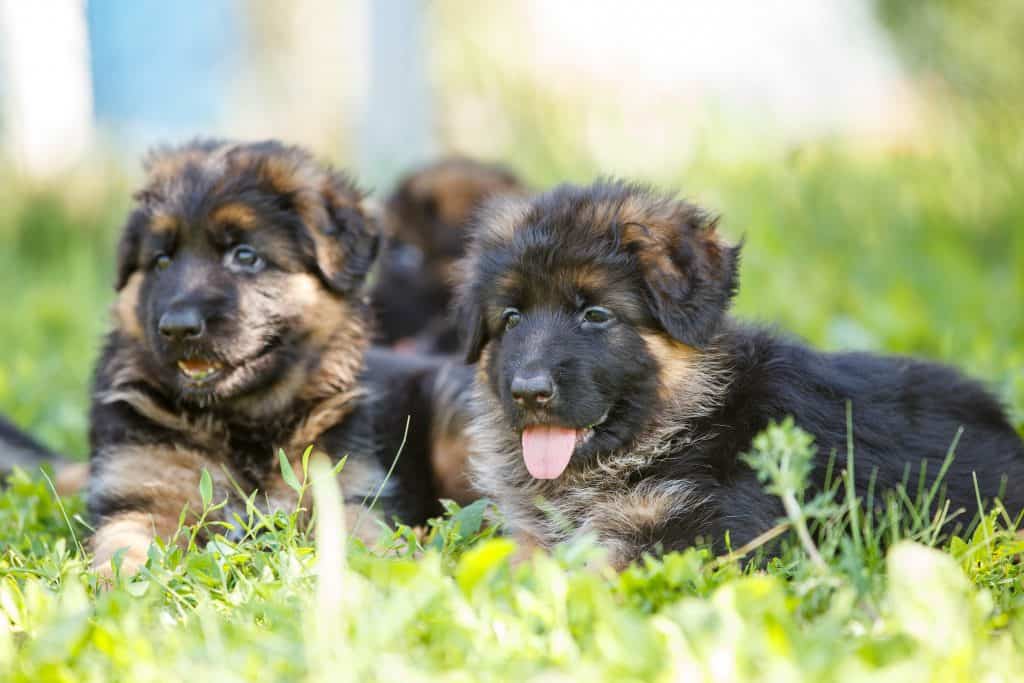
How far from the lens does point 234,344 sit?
13.4ft

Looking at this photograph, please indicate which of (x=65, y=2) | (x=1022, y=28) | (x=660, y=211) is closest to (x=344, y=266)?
(x=660, y=211)

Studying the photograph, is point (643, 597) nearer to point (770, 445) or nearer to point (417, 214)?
point (770, 445)

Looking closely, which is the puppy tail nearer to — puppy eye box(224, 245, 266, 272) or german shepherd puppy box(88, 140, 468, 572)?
german shepherd puppy box(88, 140, 468, 572)

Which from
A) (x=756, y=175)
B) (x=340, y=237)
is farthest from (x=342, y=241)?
(x=756, y=175)

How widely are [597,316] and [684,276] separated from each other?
28 centimetres

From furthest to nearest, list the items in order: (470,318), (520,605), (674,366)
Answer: (470,318) < (674,366) < (520,605)

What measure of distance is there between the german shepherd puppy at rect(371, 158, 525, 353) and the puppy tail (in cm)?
211

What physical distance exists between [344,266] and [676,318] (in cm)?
146

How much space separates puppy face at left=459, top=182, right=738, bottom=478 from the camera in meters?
3.32

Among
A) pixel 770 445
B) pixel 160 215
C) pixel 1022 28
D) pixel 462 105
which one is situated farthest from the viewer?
pixel 462 105

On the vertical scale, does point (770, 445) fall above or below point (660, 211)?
below

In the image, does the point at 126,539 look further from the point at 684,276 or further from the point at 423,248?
the point at 423,248

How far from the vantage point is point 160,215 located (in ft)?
13.8

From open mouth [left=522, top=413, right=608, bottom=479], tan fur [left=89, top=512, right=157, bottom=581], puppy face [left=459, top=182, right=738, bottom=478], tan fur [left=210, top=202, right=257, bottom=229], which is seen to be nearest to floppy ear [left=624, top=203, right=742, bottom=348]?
puppy face [left=459, top=182, right=738, bottom=478]
